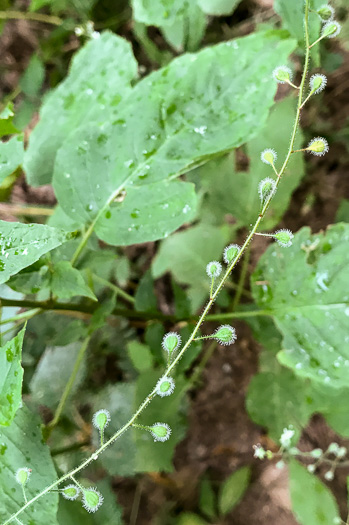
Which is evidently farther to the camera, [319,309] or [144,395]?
[144,395]

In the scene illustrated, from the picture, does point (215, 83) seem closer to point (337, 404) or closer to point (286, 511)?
point (337, 404)

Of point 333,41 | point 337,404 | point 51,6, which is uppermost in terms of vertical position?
point 51,6

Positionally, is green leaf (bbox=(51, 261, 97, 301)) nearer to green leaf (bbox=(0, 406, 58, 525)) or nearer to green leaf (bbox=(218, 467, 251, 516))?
green leaf (bbox=(0, 406, 58, 525))

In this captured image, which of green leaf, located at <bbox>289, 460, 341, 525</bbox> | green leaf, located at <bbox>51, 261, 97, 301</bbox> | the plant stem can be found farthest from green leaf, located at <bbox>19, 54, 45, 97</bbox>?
Result: green leaf, located at <bbox>289, 460, 341, 525</bbox>

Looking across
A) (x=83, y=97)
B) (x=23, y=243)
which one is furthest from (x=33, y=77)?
(x=23, y=243)

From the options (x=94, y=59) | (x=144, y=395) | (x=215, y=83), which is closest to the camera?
(x=215, y=83)

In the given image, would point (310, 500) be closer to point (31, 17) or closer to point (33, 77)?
point (33, 77)

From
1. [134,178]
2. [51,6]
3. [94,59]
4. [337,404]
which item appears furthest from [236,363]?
[51,6]
